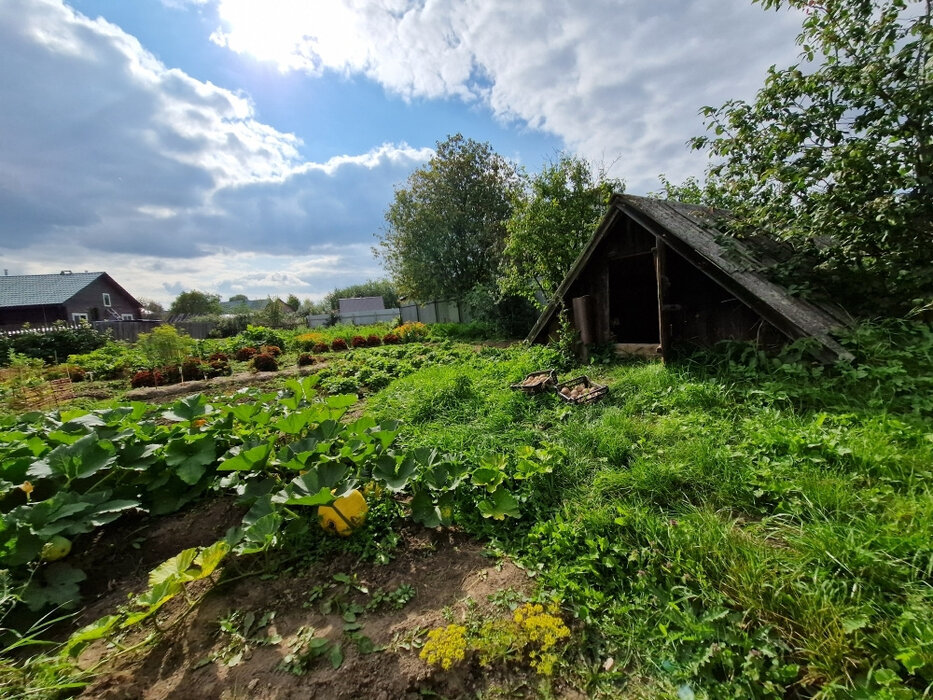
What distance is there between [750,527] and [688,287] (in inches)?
166

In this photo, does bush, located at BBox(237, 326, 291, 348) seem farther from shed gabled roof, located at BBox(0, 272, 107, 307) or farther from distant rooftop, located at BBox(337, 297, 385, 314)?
distant rooftop, located at BBox(337, 297, 385, 314)

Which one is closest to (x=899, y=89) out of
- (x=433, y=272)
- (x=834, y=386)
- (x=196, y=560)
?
(x=834, y=386)

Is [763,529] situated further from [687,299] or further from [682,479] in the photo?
[687,299]

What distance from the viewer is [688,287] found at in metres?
5.46

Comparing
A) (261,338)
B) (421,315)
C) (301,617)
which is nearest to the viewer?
(301,617)

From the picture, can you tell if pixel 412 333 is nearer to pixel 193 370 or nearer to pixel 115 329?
pixel 193 370

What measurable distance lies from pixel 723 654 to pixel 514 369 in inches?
195

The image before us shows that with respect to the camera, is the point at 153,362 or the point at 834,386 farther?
the point at 153,362

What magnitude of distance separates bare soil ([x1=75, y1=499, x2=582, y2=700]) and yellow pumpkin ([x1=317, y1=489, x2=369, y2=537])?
0.20 m

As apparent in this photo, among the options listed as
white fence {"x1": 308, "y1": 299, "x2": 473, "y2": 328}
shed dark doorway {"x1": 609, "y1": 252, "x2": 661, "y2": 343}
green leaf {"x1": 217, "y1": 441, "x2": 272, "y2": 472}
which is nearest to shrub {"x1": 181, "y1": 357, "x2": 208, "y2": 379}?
green leaf {"x1": 217, "y1": 441, "x2": 272, "y2": 472}

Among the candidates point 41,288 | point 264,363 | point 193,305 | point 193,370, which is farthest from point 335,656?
point 193,305

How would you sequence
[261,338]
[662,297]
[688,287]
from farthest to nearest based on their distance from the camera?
[261,338] → [688,287] → [662,297]

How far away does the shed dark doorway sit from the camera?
25.7 ft

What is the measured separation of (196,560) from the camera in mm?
1910
